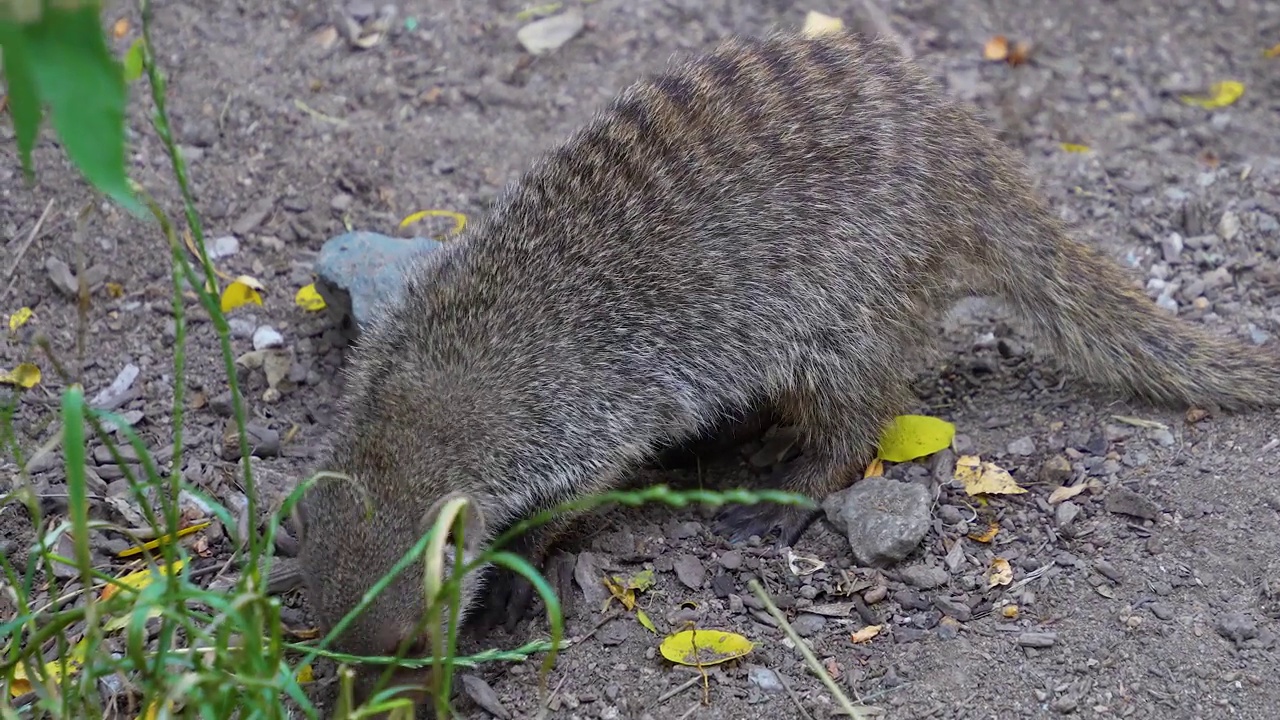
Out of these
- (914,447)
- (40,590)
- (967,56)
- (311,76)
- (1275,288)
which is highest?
(311,76)

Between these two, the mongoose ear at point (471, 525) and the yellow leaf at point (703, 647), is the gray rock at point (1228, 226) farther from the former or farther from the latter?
the mongoose ear at point (471, 525)

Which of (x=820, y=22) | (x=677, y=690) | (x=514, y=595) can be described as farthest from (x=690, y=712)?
(x=820, y=22)

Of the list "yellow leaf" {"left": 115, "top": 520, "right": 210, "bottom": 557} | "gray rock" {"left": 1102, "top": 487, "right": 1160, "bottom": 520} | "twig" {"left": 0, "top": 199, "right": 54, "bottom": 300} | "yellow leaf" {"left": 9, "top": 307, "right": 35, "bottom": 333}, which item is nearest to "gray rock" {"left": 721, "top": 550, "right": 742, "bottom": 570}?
"gray rock" {"left": 1102, "top": 487, "right": 1160, "bottom": 520}

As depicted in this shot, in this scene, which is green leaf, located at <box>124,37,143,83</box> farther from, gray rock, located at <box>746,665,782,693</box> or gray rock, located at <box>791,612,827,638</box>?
gray rock, located at <box>791,612,827,638</box>

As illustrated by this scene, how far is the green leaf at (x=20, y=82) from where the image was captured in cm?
135

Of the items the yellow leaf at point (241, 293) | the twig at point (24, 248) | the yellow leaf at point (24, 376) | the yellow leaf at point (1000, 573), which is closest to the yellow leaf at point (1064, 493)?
the yellow leaf at point (1000, 573)

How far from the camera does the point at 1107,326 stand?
4016 millimetres

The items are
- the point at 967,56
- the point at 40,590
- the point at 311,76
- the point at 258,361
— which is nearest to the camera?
the point at 40,590

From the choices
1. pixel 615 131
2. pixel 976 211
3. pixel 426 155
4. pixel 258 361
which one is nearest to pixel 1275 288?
pixel 976 211

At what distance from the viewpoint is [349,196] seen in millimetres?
5012

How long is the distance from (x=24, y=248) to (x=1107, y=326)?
4056 mm

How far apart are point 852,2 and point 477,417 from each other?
3795 mm

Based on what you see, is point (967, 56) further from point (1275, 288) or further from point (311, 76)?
point (311, 76)

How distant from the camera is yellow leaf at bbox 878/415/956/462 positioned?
13.1 feet
